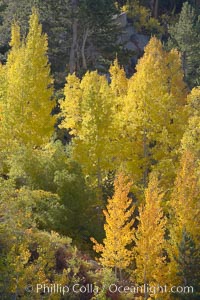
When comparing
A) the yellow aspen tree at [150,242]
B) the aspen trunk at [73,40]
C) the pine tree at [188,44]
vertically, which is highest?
the pine tree at [188,44]

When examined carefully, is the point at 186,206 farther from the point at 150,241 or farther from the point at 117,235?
the point at 117,235

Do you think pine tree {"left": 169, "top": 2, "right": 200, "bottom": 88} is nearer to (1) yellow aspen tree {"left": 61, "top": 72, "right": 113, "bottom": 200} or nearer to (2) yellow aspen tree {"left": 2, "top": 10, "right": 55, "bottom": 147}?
(1) yellow aspen tree {"left": 61, "top": 72, "right": 113, "bottom": 200}

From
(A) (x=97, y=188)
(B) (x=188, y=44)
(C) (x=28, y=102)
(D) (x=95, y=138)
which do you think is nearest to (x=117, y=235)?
(A) (x=97, y=188)

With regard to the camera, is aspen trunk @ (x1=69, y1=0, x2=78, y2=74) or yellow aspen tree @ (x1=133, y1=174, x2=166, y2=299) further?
aspen trunk @ (x1=69, y1=0, x2=78, y2=74)

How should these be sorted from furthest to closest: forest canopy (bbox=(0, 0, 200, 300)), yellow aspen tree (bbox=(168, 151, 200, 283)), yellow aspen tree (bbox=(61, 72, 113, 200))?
yellow aspen tree (bbox=(61, 72, 113, 200)) → yellow aspen tree (bbox=(168, 151, 200, 283)) → forest canopy (bbox=(0, 0, 200, 300))

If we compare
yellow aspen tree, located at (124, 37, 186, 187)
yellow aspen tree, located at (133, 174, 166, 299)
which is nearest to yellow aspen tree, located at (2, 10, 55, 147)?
yellow aspen tree, located at (124, 37, 186, 187)

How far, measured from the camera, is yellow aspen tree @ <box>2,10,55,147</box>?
2903cm

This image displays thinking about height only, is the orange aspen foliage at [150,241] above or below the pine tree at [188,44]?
below

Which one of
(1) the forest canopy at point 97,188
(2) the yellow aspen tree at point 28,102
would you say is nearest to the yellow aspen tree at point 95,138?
(1) the forest canopy at point 97,188

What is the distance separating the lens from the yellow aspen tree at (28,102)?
95.2ft

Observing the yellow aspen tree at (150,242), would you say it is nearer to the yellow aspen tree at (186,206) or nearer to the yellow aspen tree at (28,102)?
the yellow aspen tree at (186,206)

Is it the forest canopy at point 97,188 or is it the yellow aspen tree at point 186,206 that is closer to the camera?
the forest canopy at point 97,188

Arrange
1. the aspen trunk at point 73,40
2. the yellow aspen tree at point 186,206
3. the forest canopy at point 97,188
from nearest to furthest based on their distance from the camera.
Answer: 1. the forest canopy at point 97,188
2. the yellow aspen tree at point 186,206
3. the aspen trunk at point 73,40

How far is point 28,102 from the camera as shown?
30.5 m
